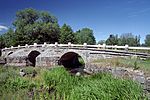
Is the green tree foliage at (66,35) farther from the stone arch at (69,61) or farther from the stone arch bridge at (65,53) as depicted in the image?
the stone arch bridge at (65,53)

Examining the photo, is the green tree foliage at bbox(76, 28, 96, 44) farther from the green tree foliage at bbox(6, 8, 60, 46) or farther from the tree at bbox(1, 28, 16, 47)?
the tree at bbox(1, 28, 16, 47)

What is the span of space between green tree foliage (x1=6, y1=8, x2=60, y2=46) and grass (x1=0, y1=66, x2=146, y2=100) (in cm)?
3698

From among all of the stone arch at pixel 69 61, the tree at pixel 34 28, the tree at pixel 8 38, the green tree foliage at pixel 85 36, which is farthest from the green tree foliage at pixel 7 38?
the stone arch at pixel 69 61

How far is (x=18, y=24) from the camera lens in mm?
58344

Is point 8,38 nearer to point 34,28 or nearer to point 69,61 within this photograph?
point 34,28

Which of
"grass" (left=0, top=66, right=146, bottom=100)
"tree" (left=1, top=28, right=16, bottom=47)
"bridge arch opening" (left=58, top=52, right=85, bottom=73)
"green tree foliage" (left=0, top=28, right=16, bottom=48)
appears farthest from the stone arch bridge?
"green tree foliage" (left=0, top=28, right=16, bottom=48)

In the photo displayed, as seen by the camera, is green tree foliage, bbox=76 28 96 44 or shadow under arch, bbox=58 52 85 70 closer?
shadow under arch, bbox=58 52 85 70

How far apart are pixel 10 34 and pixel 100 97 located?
5656cm

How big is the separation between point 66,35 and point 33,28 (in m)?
8.12

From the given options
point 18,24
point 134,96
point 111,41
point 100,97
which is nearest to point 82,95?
point 100,97

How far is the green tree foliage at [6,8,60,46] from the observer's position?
55.1 m

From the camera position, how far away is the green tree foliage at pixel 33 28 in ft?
181

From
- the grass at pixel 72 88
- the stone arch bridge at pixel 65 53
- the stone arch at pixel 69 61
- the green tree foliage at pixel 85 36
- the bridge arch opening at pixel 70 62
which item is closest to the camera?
the grass at pixel 72 88

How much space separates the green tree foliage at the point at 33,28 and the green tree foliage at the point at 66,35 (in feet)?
5.61
